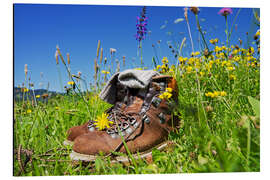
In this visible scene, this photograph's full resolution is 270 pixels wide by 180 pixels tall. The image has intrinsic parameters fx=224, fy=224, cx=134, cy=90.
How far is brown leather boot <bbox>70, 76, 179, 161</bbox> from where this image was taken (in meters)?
1.11

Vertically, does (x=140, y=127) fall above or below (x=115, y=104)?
below

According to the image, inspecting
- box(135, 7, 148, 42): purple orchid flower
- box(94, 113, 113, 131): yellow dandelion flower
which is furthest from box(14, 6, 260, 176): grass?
box(135, 7, 148, 42): purple orchid flower

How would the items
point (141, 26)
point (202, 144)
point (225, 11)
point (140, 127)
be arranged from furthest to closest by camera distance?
point (141, 26) < point (225, 11) < point (140, 127) < point (202, 144)

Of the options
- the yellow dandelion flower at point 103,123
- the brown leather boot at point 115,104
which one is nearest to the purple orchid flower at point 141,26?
the brown leather boot at point 115,104

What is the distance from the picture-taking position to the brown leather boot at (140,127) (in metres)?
1.11

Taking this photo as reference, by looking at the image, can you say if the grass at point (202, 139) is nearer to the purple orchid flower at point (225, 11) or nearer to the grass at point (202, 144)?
the grass at point (202, 144)

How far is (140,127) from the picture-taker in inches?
47.3

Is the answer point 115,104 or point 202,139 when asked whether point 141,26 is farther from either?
point 202,139

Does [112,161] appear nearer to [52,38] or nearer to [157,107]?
[157,107]

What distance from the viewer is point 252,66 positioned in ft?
5.19

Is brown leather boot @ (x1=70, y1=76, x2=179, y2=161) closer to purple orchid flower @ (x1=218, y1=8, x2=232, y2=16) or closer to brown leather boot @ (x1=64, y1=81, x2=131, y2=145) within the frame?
brown leather boot @ (x1=64, y1=81, x2=131, y2=145)

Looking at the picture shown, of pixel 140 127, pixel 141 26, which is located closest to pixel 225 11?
pixel 141 26

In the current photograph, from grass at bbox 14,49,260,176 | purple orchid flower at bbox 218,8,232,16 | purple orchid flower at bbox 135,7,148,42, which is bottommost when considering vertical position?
grass at bbox 14,49,260,176
